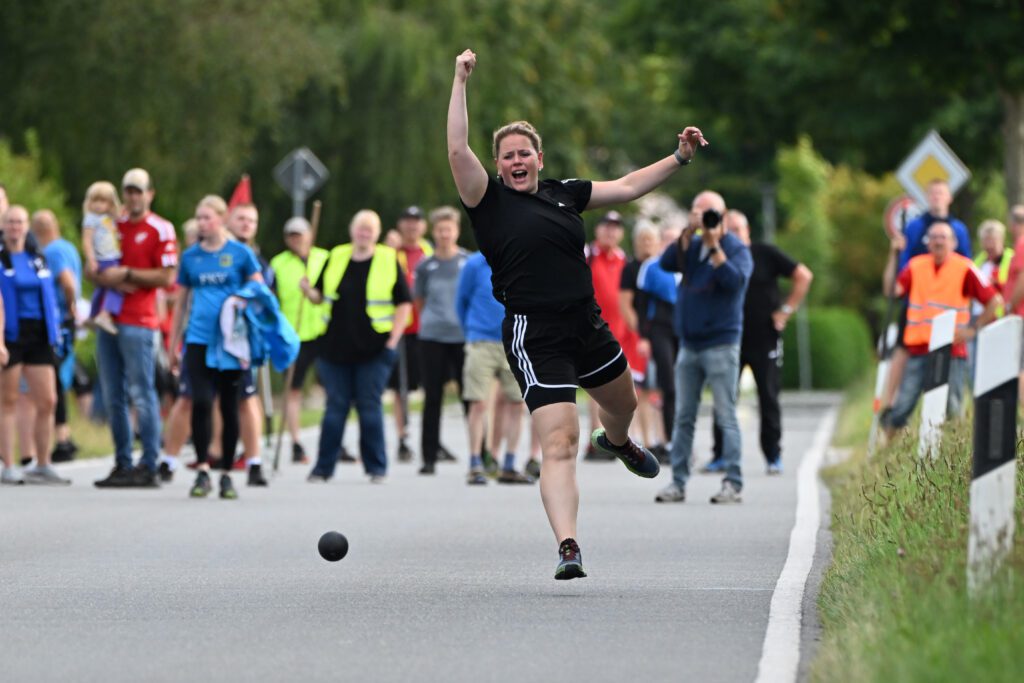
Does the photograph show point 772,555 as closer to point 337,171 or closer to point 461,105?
point 461,105

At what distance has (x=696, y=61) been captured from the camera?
3988cm

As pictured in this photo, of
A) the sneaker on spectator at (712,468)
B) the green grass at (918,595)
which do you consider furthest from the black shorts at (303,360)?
the green grass at (918,595)

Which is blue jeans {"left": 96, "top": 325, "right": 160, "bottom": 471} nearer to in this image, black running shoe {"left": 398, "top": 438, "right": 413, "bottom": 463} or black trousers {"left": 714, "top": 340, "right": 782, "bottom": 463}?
black trousers {"left": 714, "top": 340, "right": 782, "bottom": 463}

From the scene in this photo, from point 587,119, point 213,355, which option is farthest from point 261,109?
point 587,119

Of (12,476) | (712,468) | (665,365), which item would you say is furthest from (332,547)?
(665,365)

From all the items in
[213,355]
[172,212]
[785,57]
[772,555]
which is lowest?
[772,555]

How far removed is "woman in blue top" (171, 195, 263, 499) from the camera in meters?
14.8

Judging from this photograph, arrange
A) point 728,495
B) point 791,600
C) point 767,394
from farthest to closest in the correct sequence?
point 767,394, point 728,495, point 791,600

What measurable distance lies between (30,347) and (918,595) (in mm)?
9441

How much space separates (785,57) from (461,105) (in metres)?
28.0

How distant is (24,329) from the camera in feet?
51.0

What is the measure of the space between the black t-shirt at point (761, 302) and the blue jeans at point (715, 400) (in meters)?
2.94

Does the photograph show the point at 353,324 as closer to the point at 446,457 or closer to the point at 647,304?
the point at 647,304

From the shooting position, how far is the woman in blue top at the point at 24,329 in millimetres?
15398
